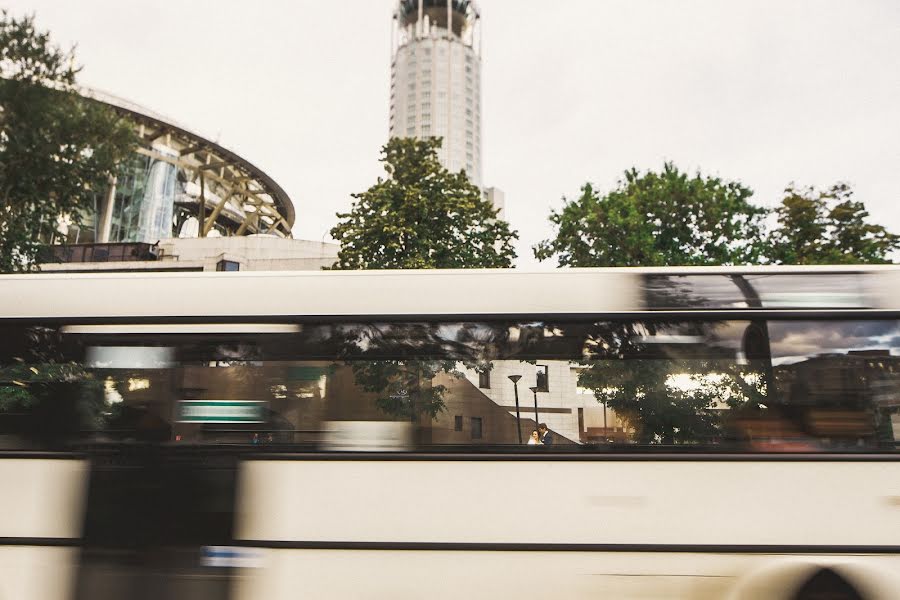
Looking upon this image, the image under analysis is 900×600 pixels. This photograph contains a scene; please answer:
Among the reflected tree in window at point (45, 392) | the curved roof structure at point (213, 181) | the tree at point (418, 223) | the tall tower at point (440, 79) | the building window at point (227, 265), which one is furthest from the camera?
the tall tower at point (440, 79)

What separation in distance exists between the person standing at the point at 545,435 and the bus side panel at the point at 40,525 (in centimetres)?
323

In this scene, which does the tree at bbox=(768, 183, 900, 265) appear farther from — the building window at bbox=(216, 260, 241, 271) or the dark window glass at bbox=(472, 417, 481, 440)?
the building window at bbox=(216, 260, 241, 271)

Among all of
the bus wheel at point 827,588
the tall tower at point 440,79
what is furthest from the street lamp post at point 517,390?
the tall tower at point 440,79

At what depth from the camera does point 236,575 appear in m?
4.32

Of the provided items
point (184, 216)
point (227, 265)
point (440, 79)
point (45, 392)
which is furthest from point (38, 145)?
point (440, 79)

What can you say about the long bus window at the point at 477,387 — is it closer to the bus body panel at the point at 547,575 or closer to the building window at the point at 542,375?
the building window at the point at 542,375

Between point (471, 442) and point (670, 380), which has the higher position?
point (670, 380)

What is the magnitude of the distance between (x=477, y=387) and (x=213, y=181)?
69065mm

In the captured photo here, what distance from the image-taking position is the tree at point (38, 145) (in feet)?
58.6

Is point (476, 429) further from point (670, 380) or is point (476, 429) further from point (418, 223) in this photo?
point (418, 223)

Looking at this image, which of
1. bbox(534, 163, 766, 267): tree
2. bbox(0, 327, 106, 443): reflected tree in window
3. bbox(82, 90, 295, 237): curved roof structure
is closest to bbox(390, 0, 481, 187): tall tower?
bbox(82, 90, 295, 237): curved roof structure

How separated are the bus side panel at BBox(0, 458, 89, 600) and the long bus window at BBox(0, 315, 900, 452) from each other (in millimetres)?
229

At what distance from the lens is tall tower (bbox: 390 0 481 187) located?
153 m

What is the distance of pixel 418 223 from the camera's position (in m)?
21.3
